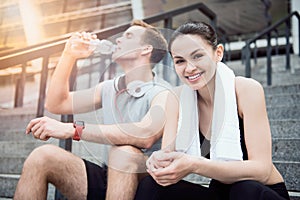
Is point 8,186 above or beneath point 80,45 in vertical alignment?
beneath

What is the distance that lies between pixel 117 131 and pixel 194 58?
15.6 inches

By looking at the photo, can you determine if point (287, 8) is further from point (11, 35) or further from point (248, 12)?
point (11, 35)

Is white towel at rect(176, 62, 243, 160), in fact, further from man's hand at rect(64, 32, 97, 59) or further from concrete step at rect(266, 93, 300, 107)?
concrete step at rect(266, 93, 300, 107)

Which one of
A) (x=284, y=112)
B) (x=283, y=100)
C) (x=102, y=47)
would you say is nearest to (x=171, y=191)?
(x=102, y=47)

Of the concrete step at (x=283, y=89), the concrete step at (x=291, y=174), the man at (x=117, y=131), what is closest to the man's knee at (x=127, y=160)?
the man at (x=117, y=131)

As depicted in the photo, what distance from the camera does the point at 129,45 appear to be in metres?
1.42

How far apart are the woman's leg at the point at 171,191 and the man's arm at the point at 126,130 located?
0.16 m

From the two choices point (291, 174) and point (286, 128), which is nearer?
point (291, 174)

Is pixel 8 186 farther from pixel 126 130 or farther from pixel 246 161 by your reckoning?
pixel 246 161

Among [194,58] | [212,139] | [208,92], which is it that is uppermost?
[194,58]

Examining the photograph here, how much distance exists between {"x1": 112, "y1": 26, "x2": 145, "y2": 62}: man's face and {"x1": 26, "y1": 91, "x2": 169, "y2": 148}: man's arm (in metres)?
0.18

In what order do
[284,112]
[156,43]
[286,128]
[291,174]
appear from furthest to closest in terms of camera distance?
1. [284,112]
2. [286,128]
3. [291,174]
4. [156,43]

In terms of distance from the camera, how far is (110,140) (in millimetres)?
1423

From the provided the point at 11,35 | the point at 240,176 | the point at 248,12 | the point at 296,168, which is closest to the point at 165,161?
the point at 240,176
